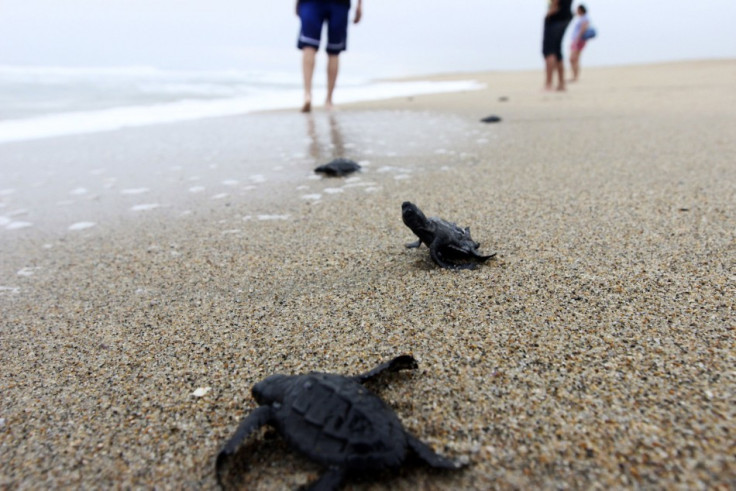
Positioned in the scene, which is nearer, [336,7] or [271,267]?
[271,267]

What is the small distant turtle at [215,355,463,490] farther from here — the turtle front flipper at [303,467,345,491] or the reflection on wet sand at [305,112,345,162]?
the reflection on wet sand at [305,112,345,162]

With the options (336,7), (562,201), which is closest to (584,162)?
(562,201)

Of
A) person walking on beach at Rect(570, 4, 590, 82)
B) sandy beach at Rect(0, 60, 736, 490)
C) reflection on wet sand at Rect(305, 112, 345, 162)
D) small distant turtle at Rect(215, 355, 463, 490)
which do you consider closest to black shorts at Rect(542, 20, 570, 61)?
person walking on beach at Rect(570, 4, 590, 82)

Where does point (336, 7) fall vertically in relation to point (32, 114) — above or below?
above

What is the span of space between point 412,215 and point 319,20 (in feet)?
17.6

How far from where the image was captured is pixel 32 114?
7.59 metres

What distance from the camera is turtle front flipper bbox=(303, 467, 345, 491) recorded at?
0.90m

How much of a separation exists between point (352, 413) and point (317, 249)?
4.15 feet

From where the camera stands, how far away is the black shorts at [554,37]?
819 cm

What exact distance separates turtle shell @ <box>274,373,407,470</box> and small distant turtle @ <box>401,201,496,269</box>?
35.8 inches

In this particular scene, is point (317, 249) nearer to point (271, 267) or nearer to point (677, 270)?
point (271, 267)

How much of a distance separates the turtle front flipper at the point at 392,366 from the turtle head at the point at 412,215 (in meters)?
0.77

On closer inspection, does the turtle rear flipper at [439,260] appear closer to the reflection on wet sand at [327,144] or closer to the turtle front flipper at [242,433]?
the turtle front flipper at [242,433]

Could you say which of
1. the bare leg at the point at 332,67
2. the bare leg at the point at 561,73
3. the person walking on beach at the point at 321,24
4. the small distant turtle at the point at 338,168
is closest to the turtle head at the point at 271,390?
the small distant turtle at the point at 338,168
